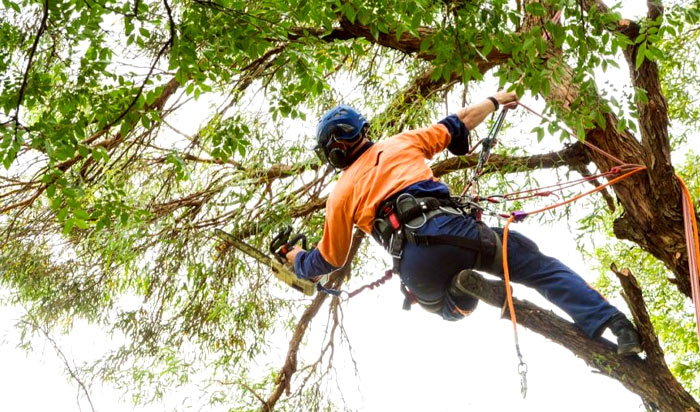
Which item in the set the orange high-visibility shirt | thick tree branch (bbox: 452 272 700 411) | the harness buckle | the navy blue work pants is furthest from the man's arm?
thick tree branch (bbox: 452 272 700 411)

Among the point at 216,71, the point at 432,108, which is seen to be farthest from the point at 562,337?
the point at 432,108

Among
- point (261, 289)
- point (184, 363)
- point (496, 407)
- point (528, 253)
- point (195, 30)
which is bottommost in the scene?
point (528, 253)

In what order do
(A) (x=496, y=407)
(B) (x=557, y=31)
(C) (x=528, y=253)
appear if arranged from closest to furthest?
(B) (x=557, y=31)
(C) (x=528, y=253)
(A) (x=496, y=407)

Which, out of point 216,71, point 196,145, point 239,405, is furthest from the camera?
point 239,405

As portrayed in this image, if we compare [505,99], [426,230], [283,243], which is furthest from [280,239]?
[505,99]

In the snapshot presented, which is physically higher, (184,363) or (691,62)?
(691,62)

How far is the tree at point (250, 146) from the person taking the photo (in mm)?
1948

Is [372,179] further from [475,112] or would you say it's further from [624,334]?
[624,334]

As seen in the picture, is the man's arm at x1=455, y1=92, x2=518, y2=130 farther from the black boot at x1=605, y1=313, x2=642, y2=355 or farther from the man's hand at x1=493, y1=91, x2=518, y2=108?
the black boot at x1=605, y1=313, x2=642, y2=355

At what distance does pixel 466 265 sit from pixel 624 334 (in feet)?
2.05

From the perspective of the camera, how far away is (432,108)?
4.25 m

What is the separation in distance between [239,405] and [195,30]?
129 inches

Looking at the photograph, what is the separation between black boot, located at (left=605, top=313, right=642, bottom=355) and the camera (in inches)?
82.9

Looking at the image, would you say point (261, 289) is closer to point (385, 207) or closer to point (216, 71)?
point (385, 207)
